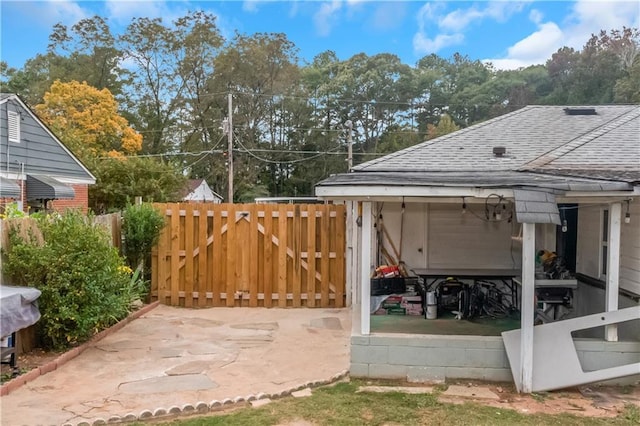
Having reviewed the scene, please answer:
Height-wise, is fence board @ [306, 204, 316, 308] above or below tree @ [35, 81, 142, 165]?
below

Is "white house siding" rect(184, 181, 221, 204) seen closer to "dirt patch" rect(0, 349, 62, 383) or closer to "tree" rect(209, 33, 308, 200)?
"tree" rect(209, 33, 308, 200)

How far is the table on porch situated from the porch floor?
108 cm

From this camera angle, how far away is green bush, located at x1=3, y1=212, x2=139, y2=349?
5594mm

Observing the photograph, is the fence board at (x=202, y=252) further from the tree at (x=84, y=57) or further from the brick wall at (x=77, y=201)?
the tree at (x=84, y=57)

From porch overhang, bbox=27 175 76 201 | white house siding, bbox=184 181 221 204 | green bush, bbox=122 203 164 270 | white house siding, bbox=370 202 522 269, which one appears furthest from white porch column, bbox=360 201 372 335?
white house siding, bbox=184 181 221 204

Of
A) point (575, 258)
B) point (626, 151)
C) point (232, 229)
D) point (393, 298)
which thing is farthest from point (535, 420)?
point (232, 229)

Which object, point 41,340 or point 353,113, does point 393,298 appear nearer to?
point 41,340

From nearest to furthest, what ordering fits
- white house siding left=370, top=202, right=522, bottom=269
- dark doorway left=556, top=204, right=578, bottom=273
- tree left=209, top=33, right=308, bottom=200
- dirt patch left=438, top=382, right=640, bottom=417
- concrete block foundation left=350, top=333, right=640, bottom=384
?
dirt patch left=438, top=382, right=640, bottom=417, concrete block foundation left=350, top=333, right=640, bottom=384, dark doorway left=556, top=204, right=578, bottom=273, white house siding left=370, top=202, right=522, bottom=269, tree left=209, top=33, right=308, bottom=200

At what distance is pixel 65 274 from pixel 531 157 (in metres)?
6.74

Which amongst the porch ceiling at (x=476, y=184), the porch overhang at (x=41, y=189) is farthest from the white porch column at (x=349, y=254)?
the porch overhang at (x=41, y=189)

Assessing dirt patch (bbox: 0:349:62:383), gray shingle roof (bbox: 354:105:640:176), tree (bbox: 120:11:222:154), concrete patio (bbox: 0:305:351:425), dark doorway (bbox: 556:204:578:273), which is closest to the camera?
concrete patio (bbox: 0:305:351:425)

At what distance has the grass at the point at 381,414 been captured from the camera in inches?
164

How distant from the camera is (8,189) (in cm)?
1166

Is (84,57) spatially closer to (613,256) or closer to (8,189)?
(8,189)
